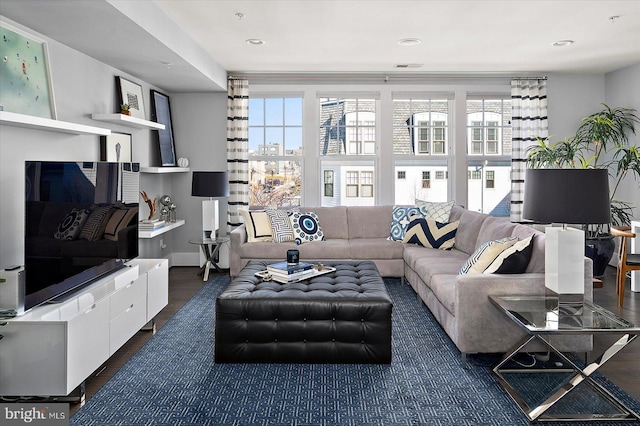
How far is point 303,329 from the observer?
3188mm

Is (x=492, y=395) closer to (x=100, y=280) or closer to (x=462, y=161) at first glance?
(x=100, y=280)

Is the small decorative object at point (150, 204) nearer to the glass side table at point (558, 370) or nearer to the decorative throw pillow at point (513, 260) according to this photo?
the decorative throw pillow at point (513, 260)

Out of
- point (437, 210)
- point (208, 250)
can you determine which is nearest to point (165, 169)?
point (208, 250)

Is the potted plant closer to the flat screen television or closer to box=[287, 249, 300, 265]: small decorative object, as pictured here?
box=[287, 249, 300, 265]: small decorative object

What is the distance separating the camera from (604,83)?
21.2 feet

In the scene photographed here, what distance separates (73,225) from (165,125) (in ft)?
10.3

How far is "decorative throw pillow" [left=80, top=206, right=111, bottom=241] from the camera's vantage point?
332 cm

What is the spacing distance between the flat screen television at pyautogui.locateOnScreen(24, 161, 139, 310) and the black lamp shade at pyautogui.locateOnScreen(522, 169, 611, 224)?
9.13 feet

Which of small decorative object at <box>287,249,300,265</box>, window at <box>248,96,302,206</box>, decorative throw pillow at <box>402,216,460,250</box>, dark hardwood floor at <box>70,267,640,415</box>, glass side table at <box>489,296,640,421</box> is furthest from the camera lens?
window at <box>248,96,302,206</box>

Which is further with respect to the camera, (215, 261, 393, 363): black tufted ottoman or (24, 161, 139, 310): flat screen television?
(215, 261, 393, 363): black tufted ottoman

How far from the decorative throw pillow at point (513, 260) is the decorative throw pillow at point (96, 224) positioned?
267cm

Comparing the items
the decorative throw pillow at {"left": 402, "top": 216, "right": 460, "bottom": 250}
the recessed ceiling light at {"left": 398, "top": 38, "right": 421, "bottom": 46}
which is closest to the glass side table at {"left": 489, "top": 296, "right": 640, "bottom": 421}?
the decorative throw pillow at {"left": 402, "top": 216, "right": 460, "bottom": 250}

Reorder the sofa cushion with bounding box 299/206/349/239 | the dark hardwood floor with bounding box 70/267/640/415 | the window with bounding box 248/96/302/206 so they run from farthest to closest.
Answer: the window with bounding box 248/96/302/206 → the sofa cushion with bounding box 299/206/349/239 → the dark hardwood floor with bounding box 70/267/640/415

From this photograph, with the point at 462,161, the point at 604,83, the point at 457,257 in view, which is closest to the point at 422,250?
the point at 457,257
